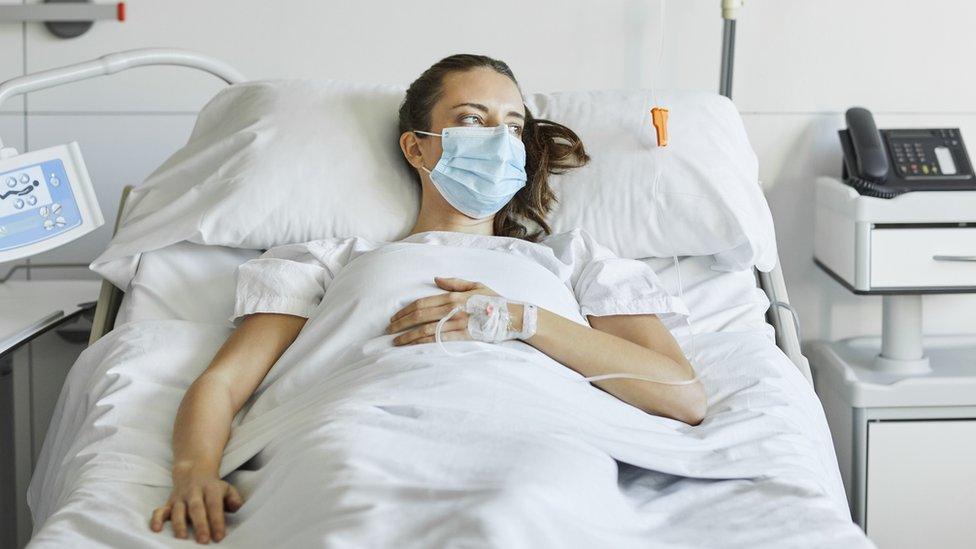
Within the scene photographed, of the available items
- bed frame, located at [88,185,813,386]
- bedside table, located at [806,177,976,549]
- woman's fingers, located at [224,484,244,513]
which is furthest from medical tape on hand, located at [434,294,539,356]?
bedside table, located at [806,177,976,549]

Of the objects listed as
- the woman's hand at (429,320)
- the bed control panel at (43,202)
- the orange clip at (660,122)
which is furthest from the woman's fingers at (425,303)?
the bed control panel at (43,202)

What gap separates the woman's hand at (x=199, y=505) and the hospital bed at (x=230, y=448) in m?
0.02

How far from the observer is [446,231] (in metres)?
1.84

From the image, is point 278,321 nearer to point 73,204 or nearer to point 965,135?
point 73,204

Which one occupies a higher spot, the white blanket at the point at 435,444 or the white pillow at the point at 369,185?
the white pillow at the point at 369,185

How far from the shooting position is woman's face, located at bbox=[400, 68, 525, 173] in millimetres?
1805

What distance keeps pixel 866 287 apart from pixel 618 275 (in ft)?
2.10

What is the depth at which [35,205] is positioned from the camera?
1918 millimetres

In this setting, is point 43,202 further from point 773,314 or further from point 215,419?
point 773,314

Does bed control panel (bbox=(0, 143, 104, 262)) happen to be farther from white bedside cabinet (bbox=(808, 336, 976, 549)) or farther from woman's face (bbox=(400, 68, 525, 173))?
white bedside cabinet (bbox=(808, 336, 976, 549))

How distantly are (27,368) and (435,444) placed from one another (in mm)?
1492

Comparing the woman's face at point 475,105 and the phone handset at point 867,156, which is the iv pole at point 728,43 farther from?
the woman's face at point 475,105

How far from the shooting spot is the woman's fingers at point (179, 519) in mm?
1237

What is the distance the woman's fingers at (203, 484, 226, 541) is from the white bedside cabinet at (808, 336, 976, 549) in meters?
1.28
